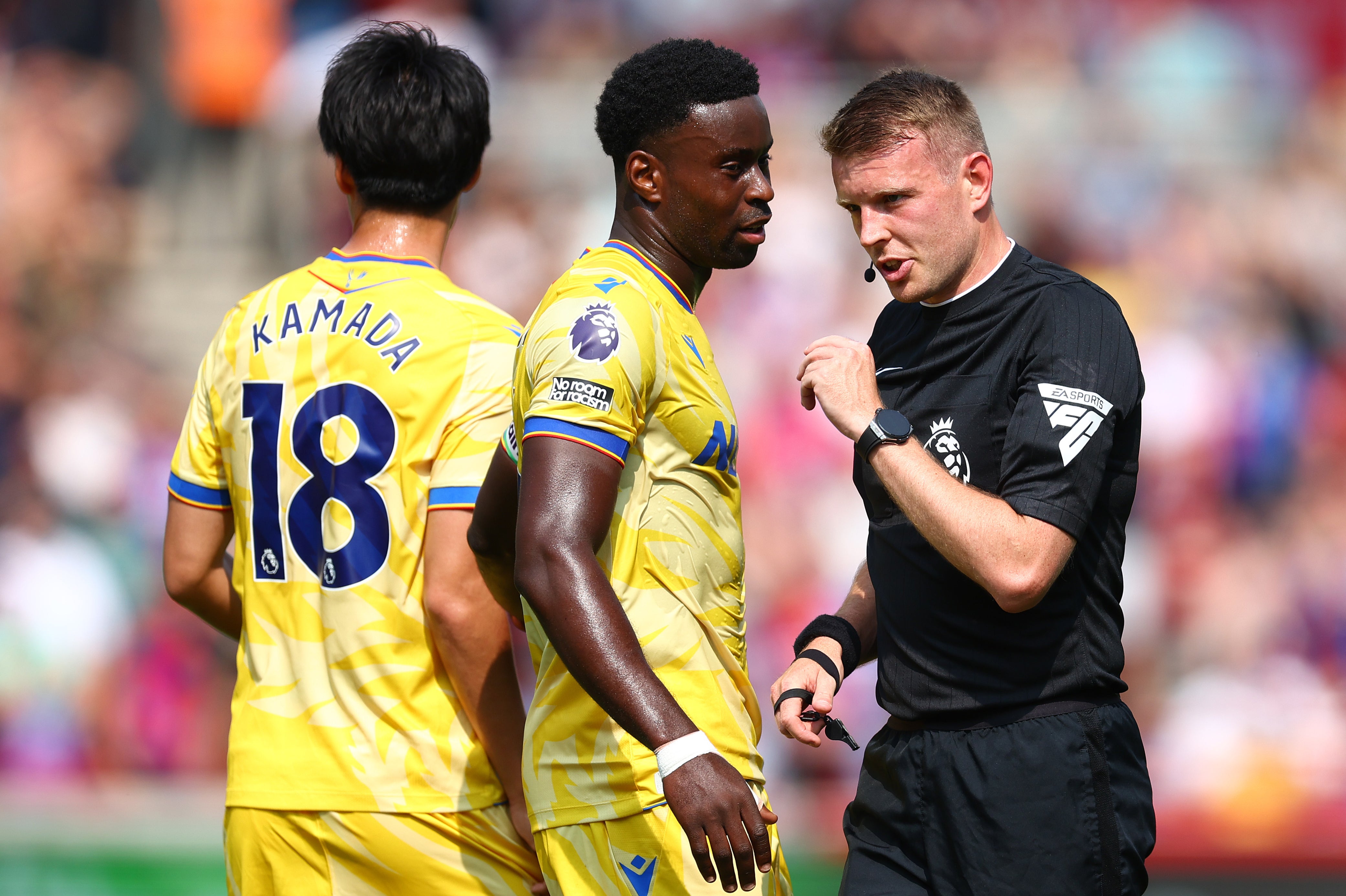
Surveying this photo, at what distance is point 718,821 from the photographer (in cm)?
249

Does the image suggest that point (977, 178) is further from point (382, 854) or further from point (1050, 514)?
point (382, 854)

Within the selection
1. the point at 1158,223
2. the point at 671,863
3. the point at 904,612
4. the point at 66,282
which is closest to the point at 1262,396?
the point at 1158,223

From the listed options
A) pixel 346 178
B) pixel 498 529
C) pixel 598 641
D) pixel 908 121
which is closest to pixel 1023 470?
pixel 908 121

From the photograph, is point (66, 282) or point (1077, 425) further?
point (66, 282)

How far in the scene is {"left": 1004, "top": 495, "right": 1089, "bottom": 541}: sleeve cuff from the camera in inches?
109

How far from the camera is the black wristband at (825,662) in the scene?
320 centimetres

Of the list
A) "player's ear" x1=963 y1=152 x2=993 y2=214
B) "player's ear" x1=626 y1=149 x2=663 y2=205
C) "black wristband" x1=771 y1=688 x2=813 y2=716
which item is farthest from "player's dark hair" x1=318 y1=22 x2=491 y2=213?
"black wristband" x1=771 y1=688 x2=813 y2=716

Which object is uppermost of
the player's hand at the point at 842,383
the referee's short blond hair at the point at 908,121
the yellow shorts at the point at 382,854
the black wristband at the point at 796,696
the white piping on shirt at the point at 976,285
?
the referee's short blond hair at the point at 908,121

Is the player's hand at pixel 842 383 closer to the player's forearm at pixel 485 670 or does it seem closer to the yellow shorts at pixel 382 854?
the player's forearm at pixel 485 670

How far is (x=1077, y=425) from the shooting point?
2822mm

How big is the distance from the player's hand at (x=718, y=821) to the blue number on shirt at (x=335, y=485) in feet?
3.68

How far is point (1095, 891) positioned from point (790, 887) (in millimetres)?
597

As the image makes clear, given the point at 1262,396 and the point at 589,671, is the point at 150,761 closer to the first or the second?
the point at 589,671

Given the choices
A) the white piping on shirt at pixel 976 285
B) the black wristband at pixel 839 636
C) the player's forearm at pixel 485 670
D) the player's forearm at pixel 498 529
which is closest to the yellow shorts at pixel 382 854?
the player's forearm at pixel 485 670
